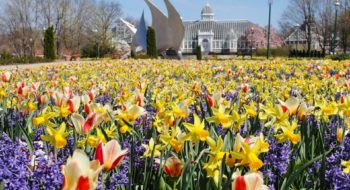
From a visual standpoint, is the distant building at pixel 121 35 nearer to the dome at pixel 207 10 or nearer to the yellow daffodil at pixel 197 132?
the dome at pixel 207 10

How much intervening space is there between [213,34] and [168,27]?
68.3 metres

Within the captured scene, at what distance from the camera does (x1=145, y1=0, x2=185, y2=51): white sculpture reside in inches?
1155

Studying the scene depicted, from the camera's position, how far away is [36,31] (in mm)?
54375

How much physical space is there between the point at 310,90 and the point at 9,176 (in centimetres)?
351

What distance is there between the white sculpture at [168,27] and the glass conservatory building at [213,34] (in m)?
63.8

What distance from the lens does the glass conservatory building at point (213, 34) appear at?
320ft

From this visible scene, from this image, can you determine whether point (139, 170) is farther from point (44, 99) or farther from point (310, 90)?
point (310, 90)

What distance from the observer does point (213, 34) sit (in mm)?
98062

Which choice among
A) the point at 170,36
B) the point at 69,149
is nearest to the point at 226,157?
the point at 69,149

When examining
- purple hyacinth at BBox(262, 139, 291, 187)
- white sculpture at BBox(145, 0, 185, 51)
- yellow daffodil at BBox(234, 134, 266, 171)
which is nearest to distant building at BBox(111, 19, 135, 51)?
white sculpture at BBox(145, 0, 185, 51)

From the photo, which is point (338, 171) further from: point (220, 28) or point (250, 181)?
point (220, 28)

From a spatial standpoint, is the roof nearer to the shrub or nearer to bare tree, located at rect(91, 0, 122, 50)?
bare tree, located at rect(91, 0, 122, 50)

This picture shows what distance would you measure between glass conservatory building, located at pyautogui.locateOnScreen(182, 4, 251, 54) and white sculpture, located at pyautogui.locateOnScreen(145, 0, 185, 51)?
63824 millimetres

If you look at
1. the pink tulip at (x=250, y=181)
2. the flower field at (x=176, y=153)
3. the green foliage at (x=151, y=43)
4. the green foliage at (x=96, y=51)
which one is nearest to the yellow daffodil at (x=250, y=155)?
the flower field at (x=176, y=153)
